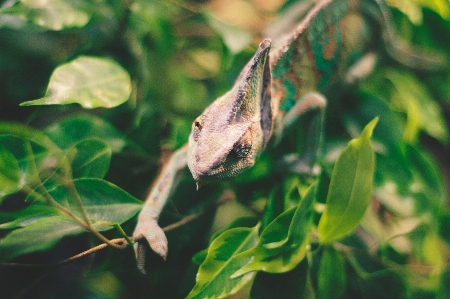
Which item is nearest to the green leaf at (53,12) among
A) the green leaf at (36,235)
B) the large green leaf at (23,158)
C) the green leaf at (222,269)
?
the large green leaf at (23,158)

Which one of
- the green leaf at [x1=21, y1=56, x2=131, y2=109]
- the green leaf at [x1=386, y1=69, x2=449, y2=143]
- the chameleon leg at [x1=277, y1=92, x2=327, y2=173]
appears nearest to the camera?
the green leaf at [x1=21, y1=56, x2=131, y2=109]

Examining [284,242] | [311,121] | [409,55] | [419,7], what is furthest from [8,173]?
[409,55]

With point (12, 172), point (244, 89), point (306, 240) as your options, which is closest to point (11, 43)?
point (12, 172)

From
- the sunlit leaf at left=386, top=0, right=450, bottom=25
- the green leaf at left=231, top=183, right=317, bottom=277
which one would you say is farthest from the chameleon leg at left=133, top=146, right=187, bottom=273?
the sunlit leaf at left=386, top=0, right=450, bottom=25

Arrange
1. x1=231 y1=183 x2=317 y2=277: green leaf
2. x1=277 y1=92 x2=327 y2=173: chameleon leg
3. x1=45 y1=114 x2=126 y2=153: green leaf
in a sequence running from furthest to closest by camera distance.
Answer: x1=277 y1=92 x2=327 y2=173: chameleon leg, x1=45 y1=114 x2=126 y2=153: green leaf, x1=231 y1=183 x2=317 y2=277: green leaf

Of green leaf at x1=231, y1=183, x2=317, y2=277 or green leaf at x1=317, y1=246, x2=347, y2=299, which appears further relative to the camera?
green leaf at x1=317, y1=246, x2=347, y2=299

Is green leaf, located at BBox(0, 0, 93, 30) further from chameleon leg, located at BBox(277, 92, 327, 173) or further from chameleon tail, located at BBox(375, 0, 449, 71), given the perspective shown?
chameleon tail, located at BBox(375, 0, 449, 71)

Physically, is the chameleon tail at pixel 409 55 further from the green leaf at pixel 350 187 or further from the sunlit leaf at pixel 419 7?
the green leaf at pixel 350 187
